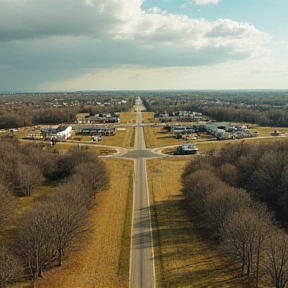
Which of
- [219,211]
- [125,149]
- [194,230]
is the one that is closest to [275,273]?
[219,211]

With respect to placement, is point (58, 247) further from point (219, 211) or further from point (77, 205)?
point (219, 211)

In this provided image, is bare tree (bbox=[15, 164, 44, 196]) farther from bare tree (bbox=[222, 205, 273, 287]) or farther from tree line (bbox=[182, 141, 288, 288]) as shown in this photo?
bare tree (bbox=[222, 205, 273, 287])

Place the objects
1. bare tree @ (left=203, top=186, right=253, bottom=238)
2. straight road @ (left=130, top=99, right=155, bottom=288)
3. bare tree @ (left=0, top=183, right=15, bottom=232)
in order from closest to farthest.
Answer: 1. straight road @ (left=130, top=99, right=155, bottom=288)
2. bare tree @ (left=203, top=186, right=253, bottom=238)
3. bare tree @ (left=0, top=183, right=15, bottom=232)

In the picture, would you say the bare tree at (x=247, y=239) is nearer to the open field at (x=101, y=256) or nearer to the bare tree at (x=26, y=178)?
the open field at (x=101, y=256)

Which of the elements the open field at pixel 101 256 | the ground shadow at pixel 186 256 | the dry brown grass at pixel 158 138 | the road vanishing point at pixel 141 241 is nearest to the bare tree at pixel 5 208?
the open field at pixel 101 256

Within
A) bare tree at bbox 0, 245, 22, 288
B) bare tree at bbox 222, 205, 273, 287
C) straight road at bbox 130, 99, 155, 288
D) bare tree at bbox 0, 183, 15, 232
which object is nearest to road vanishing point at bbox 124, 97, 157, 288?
straight road at bbox 130, 99, 155, 288

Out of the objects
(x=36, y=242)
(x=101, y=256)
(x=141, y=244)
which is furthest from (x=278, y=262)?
(x=36, y=242)

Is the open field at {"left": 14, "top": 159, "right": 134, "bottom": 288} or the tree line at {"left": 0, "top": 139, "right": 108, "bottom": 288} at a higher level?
the tree line at {"left": 0, "top": 139, "right": 108, "bottom": 288}
